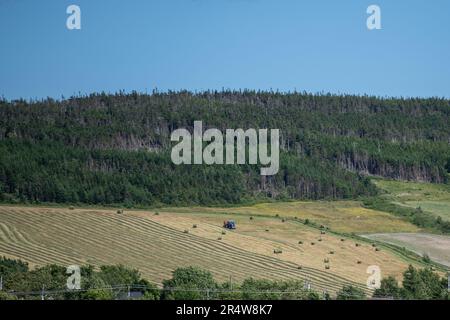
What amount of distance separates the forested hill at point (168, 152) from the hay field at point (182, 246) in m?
21.6

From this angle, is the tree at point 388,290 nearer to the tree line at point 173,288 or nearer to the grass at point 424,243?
the tree line at point 173,288

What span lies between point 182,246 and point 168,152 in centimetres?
6855

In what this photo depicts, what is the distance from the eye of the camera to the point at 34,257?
255ft

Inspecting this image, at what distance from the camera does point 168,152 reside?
156000 millimetres

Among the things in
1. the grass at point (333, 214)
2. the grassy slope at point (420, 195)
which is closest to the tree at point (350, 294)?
the grass at point (333, 214)

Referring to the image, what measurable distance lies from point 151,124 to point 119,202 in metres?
48.3

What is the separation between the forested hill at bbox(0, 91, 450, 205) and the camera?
13088 centimetres

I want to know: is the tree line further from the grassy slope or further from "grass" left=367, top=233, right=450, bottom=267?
the grassy slope

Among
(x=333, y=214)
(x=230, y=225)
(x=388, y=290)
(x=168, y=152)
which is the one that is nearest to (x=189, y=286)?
(x=388, y=290)

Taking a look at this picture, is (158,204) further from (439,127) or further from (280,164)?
(439,127)

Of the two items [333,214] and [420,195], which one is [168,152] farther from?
[333,214]

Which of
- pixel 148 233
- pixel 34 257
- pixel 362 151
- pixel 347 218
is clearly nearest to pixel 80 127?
pixel 362 151

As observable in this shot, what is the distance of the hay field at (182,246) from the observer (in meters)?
76.8

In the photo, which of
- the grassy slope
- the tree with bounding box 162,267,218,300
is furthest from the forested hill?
the tree with bounding box 162,267,218,300
